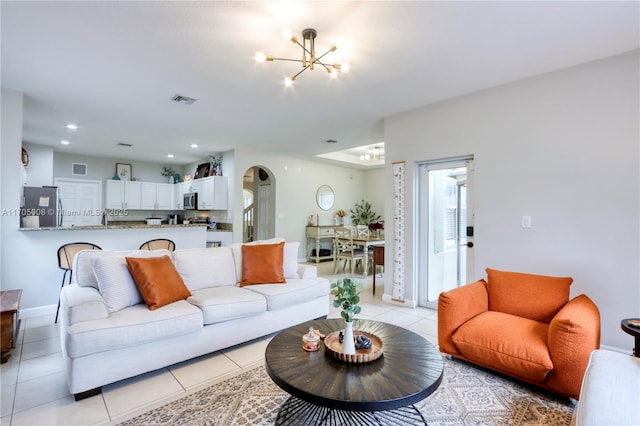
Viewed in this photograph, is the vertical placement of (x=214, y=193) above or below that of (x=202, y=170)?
below

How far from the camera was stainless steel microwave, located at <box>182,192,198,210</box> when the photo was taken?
24.2 feet

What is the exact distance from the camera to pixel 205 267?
320 centimetres

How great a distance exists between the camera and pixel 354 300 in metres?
1.79

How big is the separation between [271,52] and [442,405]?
3.01 m

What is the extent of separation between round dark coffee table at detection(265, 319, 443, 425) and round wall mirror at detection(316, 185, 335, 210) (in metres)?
6.28

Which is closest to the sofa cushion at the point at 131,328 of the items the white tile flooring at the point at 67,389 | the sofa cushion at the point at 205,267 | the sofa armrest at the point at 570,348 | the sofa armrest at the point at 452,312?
the white tile flooring at the point at 67,389

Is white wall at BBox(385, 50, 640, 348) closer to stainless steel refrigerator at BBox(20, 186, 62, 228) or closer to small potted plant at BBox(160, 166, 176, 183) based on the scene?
stainless steel refrigerator at BBox(20, 186, 62, 228)

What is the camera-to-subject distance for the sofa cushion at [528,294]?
2.52m

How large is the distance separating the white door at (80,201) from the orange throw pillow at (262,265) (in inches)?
231

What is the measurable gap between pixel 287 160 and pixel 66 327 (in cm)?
596

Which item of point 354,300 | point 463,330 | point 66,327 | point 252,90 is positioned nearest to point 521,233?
point 463,330

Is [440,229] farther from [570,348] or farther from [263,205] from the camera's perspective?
[263,205]

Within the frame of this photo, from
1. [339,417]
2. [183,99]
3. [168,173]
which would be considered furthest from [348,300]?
[168,173]

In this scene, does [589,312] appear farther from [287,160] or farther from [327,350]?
[287,160]
